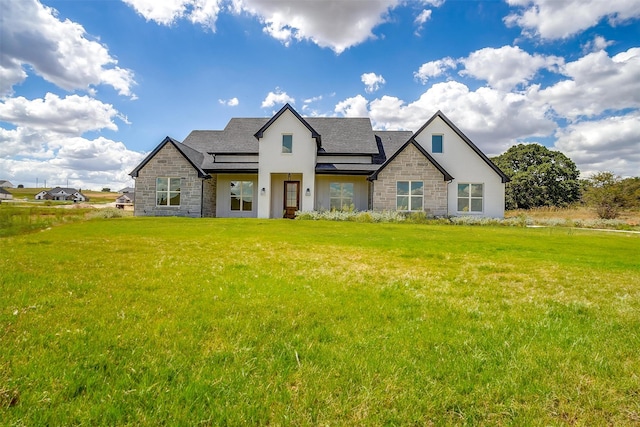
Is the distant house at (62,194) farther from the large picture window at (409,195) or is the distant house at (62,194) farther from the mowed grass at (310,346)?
the mowed grass at (310,346)

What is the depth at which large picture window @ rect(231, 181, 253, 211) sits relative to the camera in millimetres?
26547

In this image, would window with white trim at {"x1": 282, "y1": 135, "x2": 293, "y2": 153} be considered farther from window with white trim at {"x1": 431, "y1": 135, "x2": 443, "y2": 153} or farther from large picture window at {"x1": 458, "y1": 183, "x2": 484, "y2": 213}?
large picture window at {"x1": 458, "y1": 183, "x2": 484, "y2": 213}

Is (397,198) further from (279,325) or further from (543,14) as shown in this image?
(279,325)

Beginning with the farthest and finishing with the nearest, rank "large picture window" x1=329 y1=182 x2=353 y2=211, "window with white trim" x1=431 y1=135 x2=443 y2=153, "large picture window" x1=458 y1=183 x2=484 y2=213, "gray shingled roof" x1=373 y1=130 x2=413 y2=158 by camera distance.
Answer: "gray shingled roof" x1=373 y1=130 x2=413 y2=158 < "large picture window" x1=329 y1=182 x2=353 y2=211 < "window with white trim" x1=431 y1=135 x2=443 y2=153 < "large picture window" x1=458 y1=183 x2=484 y2=213

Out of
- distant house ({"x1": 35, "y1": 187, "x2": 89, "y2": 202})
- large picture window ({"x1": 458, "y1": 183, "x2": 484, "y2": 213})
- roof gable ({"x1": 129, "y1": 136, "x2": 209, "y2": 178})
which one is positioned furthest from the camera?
distant house ({"x1": 35, "y1": 187, "x2": 89, "y2": 202})

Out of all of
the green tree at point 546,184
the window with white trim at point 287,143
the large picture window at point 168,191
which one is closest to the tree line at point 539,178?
the green tree at point 546,184

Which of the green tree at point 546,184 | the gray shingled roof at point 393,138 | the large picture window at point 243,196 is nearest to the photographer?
the large picture window at point 243,196

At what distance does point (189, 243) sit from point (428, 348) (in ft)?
28.9

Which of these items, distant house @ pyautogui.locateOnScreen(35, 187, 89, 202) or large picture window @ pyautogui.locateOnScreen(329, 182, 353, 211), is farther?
distant house @ pyautogui.locateOnScreen(35, 187, 89, 202)

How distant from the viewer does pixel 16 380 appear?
2658 millimetres

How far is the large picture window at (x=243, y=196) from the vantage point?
2655 cm

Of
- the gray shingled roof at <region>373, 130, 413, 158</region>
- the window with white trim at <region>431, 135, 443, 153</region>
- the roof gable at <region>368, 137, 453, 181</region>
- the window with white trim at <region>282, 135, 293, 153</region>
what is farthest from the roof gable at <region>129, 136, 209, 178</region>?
the window with white trim at <region>431, 135, 443, 153</region>

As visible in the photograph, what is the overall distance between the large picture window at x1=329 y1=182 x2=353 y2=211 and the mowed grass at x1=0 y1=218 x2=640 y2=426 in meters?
19.1

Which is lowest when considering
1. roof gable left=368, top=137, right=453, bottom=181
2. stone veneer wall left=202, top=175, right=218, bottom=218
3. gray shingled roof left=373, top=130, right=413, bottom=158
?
stone veneer wall left=202, top=175, right=218, bottom=218
